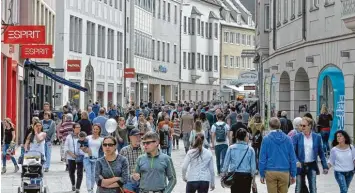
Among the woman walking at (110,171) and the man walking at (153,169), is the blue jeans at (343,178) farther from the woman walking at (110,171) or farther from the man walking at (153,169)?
the woman walking at (110,171)

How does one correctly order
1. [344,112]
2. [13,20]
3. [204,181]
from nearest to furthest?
[204,181] < [344,112] < [13,20]

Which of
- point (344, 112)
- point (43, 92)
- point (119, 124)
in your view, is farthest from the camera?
point (43, 92)

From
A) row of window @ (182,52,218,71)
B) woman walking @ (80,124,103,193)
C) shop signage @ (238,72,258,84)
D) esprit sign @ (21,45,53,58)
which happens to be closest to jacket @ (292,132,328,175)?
woman walking @ (80,124,103,193)

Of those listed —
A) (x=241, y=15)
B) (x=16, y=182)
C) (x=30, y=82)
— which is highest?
(x=241, y=15)

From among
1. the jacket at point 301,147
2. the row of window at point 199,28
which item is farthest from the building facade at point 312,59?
the row of window at point 199,28

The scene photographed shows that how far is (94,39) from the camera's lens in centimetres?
6034

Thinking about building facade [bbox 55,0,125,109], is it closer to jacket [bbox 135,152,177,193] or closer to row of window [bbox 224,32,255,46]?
jacket [bbox 135,152,177,193]

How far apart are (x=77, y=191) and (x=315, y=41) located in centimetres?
1446

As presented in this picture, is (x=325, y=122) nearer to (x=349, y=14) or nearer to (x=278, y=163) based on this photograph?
(x=349, y=14)

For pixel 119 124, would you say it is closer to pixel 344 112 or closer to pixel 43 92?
pixel 344 112

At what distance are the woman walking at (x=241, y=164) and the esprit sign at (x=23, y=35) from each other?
1356cm

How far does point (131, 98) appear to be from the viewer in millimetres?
71250

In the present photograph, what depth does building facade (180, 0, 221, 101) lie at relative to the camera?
9306cm

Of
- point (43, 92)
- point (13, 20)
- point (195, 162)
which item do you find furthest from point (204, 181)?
point (43, 92)
